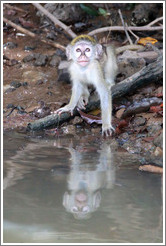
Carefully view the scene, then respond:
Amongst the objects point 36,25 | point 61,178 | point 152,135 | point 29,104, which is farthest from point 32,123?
point 36,25

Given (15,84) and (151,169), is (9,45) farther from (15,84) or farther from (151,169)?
(151,169)

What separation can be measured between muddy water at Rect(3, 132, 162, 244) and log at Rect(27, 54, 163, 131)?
Result: 1.18m

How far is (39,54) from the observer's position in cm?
900

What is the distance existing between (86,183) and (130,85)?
309 cm

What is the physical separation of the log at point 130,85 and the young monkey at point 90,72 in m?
0.12

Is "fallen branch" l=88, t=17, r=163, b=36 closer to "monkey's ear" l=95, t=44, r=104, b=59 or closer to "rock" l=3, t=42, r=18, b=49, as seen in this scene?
"rock" l=3, t=42, r=18, b=49

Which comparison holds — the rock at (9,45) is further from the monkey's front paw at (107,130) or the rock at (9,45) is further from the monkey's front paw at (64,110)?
the monkey's front paw at (107,130)

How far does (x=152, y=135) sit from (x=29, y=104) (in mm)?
2643

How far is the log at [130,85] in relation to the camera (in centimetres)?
679

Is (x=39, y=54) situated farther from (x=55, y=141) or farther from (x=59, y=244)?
(x=59, y=244)

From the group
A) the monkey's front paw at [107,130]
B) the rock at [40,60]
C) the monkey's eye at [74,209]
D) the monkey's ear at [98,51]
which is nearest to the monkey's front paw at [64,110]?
the monkey's front paw at [107,130]

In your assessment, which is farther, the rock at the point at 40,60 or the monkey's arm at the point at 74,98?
the rock at the point at 40,60

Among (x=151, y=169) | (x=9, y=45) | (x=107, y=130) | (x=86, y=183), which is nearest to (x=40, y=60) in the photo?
(x=9, y=45)

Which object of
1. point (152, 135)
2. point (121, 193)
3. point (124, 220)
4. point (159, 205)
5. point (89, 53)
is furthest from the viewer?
point (89, 53)
